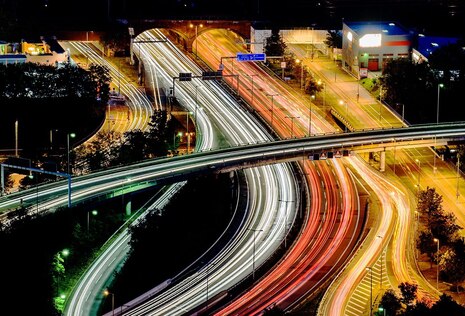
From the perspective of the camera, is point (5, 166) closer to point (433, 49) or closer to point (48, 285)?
point (48, 285)

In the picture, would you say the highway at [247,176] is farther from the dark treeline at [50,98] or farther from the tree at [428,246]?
the tree at [428,246]

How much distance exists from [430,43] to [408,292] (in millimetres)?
47202

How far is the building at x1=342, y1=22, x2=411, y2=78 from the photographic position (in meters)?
109

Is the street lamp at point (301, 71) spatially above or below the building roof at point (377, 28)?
below

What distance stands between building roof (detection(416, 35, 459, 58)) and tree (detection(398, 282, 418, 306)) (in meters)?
43.1

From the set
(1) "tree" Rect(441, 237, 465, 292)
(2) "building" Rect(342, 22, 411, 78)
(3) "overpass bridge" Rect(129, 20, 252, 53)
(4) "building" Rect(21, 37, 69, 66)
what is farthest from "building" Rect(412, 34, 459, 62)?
(1) "tree" Rect(441, 237, 465, 292)

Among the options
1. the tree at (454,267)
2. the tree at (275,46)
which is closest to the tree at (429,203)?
the tree at (454,267)

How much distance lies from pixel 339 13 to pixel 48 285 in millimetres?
62837

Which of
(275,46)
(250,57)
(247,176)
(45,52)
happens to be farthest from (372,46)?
(45,52)

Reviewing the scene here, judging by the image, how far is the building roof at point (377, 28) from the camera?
110 m

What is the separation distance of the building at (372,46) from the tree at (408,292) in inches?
1596

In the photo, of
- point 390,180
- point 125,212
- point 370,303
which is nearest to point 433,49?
point 390,180

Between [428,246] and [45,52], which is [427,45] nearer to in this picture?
[45,52]

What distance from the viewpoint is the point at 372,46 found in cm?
10931
